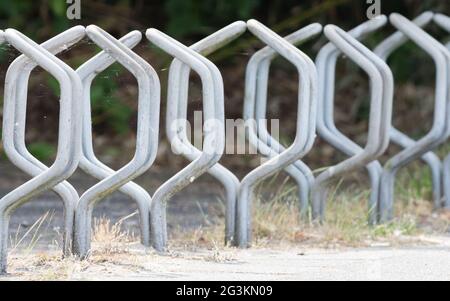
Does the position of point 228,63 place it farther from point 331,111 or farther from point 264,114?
point 264,114

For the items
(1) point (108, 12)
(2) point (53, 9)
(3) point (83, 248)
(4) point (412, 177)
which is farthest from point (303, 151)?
(1) point (108, 12)

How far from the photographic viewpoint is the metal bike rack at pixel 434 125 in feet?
28.3

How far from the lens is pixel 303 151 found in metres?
7.36

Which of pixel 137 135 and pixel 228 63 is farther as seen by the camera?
pixel 228 63

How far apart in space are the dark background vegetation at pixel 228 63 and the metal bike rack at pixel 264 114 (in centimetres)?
349

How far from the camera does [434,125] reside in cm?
875

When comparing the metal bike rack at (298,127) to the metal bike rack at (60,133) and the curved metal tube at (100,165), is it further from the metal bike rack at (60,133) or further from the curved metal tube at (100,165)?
the metal bike rack at (60,133)

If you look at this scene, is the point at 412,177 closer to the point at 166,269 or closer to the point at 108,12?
the point at 166,269

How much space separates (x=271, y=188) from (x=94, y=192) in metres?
3.92

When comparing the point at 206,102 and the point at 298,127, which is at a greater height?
the point at 206,102

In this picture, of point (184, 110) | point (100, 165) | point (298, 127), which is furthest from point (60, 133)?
point (298, 127)

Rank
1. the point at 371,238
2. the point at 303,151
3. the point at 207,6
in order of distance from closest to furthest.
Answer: the point at 303,151 → the point at 371,238 → the point at 207,6

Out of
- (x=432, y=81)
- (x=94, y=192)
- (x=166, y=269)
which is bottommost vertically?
(x=166, y=269)

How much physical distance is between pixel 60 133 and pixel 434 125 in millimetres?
3352
